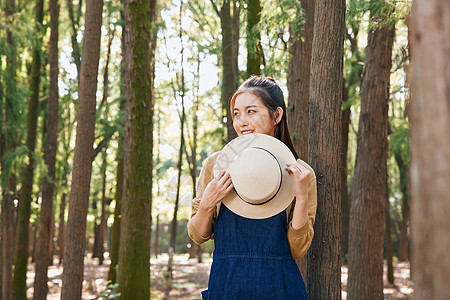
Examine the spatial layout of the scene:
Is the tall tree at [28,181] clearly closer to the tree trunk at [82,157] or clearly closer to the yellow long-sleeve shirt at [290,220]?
the tree trunk at [82,157]

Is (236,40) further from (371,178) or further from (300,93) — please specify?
(371,178)

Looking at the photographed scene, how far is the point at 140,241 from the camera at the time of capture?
23.7ft

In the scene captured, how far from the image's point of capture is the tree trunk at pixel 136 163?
7180 millimetres

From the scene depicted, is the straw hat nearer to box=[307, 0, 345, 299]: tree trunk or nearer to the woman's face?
the woman's face

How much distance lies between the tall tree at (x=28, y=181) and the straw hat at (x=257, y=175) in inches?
393

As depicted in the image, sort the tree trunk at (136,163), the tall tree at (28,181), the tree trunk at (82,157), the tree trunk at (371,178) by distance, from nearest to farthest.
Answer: the tree trunk at (82,157) → the tree trunk at (136,163) → the tree trunk at (371,178) → the tall tree at (28,181)

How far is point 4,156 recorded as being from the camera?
12.1 metres

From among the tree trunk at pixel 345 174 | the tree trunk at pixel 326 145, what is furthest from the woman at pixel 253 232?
the tree trunk at pixel 345 174

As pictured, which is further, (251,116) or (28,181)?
(28,181)

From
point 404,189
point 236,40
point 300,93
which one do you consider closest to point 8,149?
point 236,40

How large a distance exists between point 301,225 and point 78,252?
4.89 meters

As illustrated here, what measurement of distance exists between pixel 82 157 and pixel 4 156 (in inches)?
258

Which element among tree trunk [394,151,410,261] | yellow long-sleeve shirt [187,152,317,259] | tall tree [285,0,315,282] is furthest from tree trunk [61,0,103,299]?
tree trunk [394,151,410,261]

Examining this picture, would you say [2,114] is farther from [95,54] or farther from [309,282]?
[309,282]
